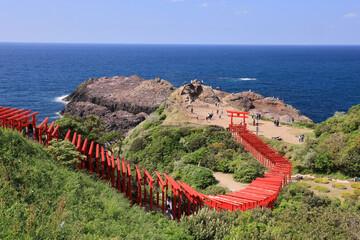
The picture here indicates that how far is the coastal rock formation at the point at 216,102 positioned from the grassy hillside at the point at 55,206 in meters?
26.8

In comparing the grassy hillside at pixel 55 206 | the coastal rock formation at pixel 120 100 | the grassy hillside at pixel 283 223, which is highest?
the grassy hillside at pixel 55 206

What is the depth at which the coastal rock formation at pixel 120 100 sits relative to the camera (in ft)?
220

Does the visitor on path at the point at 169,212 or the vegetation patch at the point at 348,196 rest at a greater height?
the vegetation patch at the point at 348,196

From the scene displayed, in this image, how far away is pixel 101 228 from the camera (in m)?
11.5

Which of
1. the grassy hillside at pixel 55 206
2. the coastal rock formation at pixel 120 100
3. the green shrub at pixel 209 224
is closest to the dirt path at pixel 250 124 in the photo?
the green shrub at pixel 209 224

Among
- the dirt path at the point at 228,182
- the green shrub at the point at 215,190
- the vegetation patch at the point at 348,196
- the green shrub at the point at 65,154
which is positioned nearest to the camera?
the green shrub at the point at 65,154

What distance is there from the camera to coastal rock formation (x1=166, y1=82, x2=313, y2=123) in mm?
45647

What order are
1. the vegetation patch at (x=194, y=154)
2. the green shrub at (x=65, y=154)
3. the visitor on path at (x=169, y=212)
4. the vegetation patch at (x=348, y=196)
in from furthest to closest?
the vegetation patch at (x=194, y=154) → the visitor on path at (x=169, y=212) → the vegetation patch at (x=348, y=196) → the green shrub at (x=65, y=154)

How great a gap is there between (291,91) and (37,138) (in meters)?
102

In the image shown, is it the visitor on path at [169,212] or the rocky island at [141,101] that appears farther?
the rocky island at [141,101]

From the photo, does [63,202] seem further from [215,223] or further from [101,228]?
[215,223]

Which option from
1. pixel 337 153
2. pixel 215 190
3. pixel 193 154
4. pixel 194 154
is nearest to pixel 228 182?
pixel 215 190

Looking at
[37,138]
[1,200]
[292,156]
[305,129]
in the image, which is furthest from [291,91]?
[1,200]

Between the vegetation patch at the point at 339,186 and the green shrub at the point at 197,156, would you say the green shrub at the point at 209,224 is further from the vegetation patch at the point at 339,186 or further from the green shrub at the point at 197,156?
the green shrub at the point at 197,156
